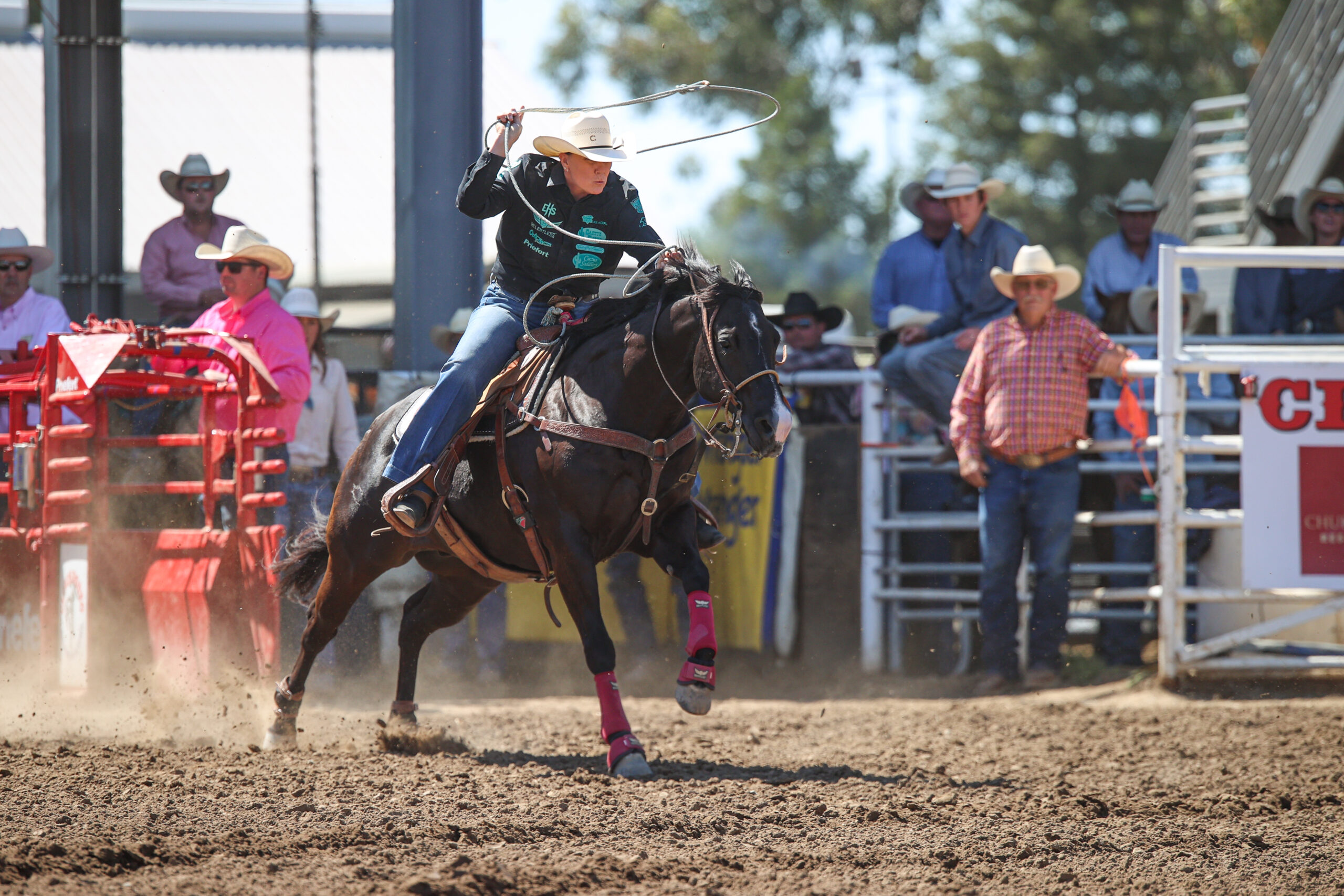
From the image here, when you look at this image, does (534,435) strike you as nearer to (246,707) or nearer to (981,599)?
(246,707)

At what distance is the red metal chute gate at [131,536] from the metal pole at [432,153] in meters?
1.58

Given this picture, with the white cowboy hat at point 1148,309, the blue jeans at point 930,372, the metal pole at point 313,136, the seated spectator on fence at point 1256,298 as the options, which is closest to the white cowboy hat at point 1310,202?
the seated spectator on fence at point 1256,298

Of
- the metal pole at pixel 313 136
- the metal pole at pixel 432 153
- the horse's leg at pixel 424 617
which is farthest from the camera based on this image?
the metal pole at pixel 313 136

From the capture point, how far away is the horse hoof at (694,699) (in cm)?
516

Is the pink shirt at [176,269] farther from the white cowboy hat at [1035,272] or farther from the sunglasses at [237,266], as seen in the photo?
the white cowboy hat at [1035,272]

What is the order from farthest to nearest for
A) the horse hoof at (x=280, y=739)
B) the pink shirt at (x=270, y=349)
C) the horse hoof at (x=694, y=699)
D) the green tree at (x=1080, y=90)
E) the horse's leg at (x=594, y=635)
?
the green tree at (x=1080, y=90) < the pink shirt at (x=270, y=349) < the horse hoof at (x=280, y=739) < the horse's leg at (x=594, y=635) < the horse hoof at (x=694, y=699)

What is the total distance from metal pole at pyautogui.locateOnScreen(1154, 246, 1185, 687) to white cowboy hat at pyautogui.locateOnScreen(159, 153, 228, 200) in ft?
18.8

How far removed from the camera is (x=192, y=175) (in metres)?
8.76

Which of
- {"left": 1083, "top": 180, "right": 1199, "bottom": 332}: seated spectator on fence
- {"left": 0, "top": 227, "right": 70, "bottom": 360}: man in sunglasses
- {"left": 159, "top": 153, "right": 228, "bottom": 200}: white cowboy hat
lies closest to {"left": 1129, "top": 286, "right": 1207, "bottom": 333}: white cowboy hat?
{"left": 1083, "top": 180, "right": 1199, "bottom": 332}: seated spectator on fence

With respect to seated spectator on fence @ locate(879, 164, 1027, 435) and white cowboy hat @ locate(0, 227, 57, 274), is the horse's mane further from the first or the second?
white cowboy hat @ locate(0, 227, 57, 274)

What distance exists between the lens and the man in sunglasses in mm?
8164

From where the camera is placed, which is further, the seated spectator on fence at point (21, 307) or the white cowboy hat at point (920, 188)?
the white cowboy hat at point (920, 188)

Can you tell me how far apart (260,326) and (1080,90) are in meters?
27.3

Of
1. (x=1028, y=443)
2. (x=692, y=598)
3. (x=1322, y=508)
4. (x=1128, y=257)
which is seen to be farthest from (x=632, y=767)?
(x=1128, y=257)
